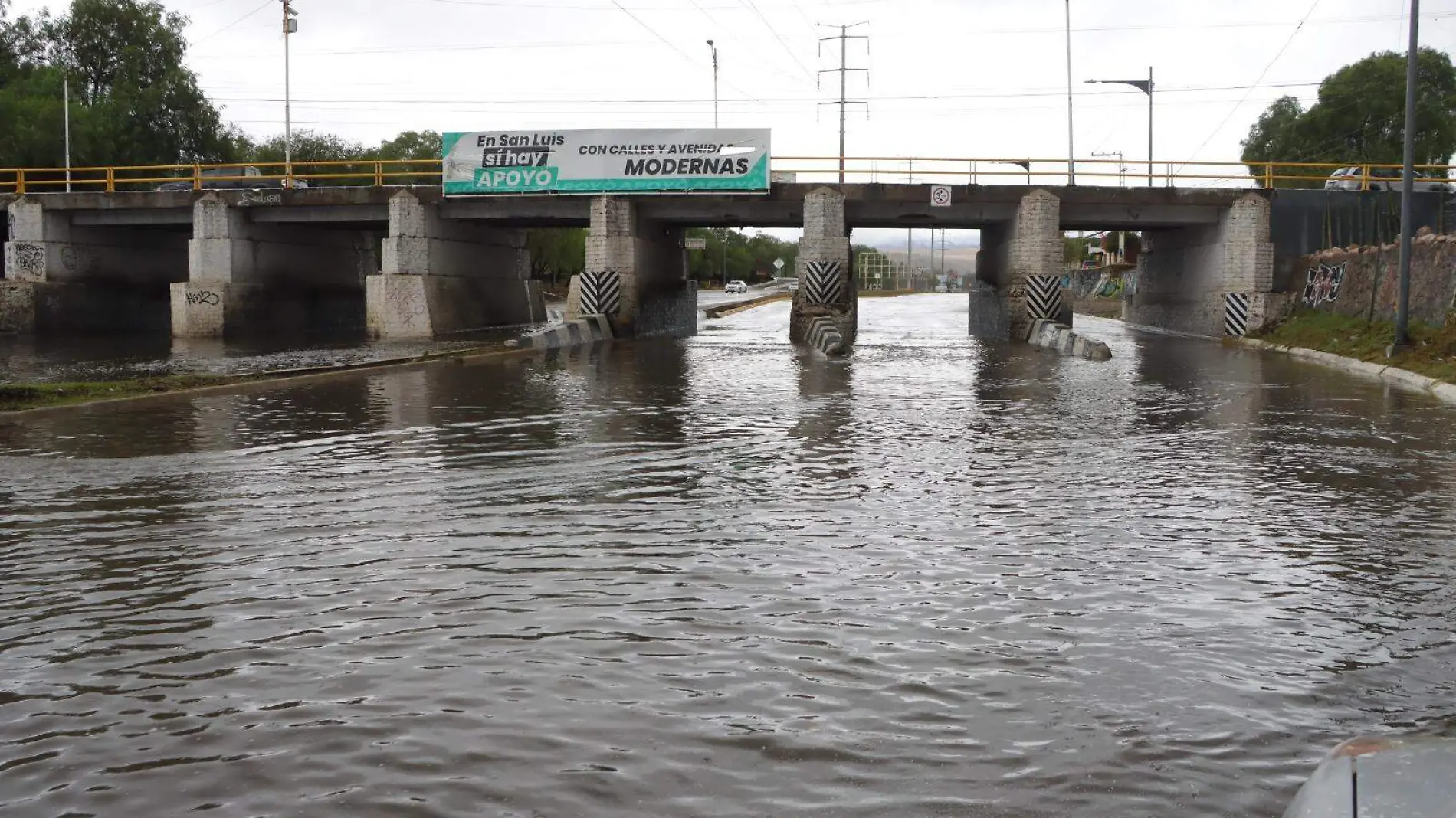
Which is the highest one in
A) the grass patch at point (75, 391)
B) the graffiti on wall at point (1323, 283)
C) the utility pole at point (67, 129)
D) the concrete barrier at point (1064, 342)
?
the utility pole at point (67, 129)

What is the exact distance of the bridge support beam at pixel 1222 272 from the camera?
41031 millimetres

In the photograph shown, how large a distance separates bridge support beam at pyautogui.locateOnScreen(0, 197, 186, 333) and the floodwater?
35776 millimetres

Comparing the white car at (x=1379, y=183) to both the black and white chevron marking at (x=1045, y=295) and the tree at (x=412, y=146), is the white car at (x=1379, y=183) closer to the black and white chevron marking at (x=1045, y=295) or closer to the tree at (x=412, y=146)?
the black and white chevron marking at (x=1045, y=295)

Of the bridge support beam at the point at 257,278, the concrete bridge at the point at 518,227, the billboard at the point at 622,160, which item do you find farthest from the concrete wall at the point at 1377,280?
the bridge support beam at the point at 257,278

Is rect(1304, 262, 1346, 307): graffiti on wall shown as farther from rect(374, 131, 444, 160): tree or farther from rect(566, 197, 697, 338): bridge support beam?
rect(374, 131, 444, 160): tree

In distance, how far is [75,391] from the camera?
727 inches

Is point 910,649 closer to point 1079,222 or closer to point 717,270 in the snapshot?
point 1079,222

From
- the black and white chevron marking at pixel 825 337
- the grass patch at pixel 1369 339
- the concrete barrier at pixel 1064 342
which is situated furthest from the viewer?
the black and white chevron marking at pixel 825 337

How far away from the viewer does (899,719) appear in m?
5.22

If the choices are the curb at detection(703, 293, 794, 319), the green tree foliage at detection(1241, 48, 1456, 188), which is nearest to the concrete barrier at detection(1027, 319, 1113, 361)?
the curb at detection(703, 293, 794, 319)

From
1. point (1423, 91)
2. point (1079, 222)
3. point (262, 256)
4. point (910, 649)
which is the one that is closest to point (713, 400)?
point (910, 649)

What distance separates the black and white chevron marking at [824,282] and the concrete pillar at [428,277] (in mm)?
12567

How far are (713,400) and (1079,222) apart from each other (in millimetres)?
27368

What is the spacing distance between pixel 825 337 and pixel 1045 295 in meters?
10.8
